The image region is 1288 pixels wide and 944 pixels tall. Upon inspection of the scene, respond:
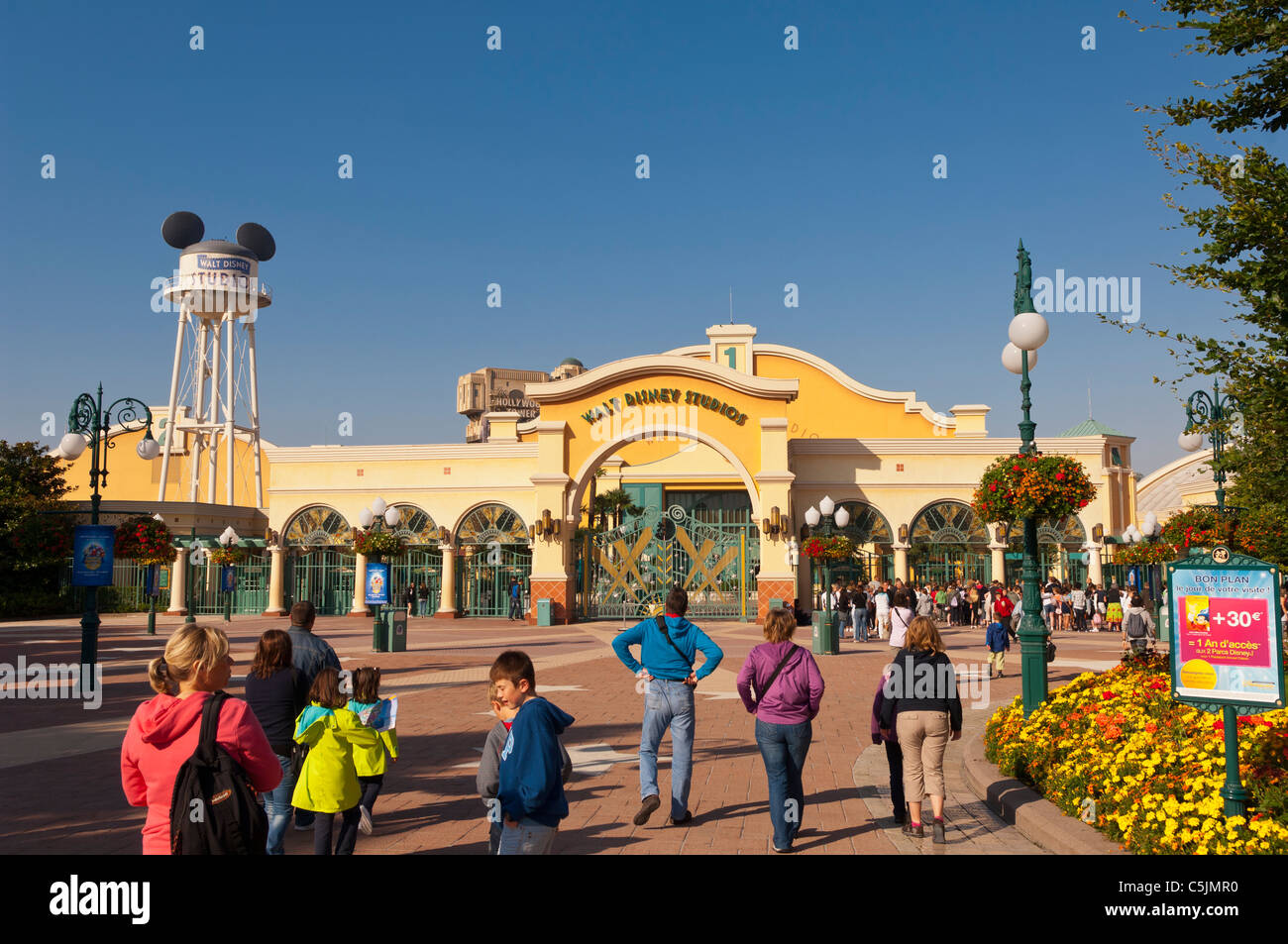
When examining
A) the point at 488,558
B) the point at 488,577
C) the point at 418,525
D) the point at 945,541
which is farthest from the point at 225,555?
the point at 945,541

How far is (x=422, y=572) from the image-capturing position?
38.6 metres

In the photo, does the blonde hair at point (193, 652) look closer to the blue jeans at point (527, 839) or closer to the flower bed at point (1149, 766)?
the blue jeans at point (527, 839)

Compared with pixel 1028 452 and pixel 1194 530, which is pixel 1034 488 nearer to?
→ pixel 1028 452

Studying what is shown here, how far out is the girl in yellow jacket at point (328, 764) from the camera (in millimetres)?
5664

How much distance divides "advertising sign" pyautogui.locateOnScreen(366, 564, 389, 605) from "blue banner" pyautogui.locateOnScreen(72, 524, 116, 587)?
246 inches

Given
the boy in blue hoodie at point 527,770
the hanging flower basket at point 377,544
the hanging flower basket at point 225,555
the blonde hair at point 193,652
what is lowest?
the boy in blue hoodie at point 527,770

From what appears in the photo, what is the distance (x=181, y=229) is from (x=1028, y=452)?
51.1 meters

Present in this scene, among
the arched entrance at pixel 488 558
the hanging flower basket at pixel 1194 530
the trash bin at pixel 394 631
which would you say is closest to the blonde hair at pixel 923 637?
the hanging flower basket at pixel 1194 530

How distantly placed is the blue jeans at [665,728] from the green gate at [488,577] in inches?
1146

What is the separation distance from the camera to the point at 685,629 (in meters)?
7.53

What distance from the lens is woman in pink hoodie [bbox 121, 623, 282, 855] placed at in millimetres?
3857

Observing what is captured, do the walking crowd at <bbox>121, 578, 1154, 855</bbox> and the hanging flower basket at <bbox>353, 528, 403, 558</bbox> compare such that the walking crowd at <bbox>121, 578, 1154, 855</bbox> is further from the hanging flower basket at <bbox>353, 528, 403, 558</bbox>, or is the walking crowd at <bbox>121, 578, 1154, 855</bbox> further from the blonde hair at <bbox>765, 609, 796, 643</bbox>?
the hanging flower basket at <bbox>353, 528, 403, 558</bbox>

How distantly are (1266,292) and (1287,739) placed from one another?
138 inches
